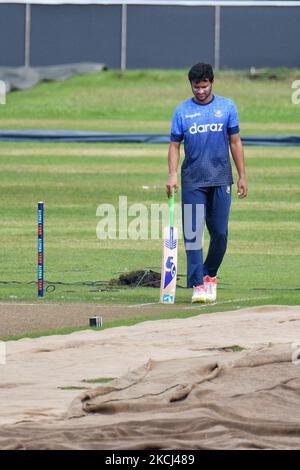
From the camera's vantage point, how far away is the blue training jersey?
13.8 metres

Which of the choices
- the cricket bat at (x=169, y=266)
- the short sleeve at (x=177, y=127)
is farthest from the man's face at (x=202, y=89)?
the cricket bat at (x=169, y=266)

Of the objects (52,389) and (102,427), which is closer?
(102,427)

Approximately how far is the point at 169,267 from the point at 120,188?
1184cm

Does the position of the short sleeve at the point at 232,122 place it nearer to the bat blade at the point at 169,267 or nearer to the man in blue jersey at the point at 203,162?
the man in blue jersey at the point at 203,162

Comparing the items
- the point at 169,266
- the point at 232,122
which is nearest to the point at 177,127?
the point at 232,122

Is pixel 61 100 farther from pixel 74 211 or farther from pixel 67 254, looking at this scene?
pixel 67 254

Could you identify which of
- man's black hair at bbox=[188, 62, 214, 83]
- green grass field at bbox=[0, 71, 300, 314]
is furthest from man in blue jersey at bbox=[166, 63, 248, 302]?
green grass field at bbox=[0, 71, 300, 314]

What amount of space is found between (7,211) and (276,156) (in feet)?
27.8

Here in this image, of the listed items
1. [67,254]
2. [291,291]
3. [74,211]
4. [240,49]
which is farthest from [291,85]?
[291,291]

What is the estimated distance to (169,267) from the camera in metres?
13.9

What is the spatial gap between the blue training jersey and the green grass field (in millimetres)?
1157

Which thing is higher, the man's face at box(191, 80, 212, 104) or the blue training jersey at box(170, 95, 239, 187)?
the man's face at box(191, 80, 212, 104)

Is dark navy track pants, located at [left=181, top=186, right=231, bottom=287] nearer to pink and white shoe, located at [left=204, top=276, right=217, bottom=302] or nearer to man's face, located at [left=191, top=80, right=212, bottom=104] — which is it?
pink and white shoe, located at [left=204, top=276, right=217, bottom=302]

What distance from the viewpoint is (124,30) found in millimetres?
44281
